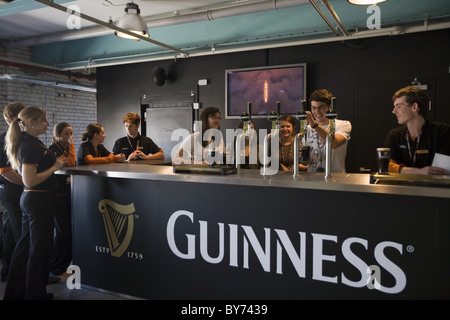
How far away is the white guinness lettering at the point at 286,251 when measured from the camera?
2.09 meters

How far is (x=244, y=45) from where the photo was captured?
5.78 m

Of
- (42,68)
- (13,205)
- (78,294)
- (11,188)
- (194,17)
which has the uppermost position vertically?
(194,17)

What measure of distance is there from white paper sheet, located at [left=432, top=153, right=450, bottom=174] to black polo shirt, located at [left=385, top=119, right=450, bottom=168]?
19 centimetres

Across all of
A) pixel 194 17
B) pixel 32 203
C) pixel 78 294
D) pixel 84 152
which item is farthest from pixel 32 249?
pixel 194 17

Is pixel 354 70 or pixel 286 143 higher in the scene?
pixel 354 70

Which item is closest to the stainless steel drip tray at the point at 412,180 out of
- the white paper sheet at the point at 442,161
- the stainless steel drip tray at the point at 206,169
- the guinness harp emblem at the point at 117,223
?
the white paper sheet at the point at 442,161

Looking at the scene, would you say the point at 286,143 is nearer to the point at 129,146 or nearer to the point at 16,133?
the point at 16,133

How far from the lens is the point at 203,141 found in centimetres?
350

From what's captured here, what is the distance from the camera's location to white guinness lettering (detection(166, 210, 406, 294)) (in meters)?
2.09

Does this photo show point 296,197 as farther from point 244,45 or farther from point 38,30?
point 38,30

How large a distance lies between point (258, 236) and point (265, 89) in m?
3.58

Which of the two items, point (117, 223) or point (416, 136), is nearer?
point (416, 136)
